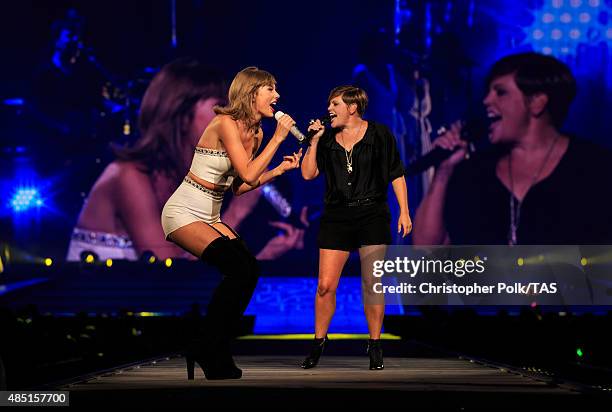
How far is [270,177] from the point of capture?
16.6 ft

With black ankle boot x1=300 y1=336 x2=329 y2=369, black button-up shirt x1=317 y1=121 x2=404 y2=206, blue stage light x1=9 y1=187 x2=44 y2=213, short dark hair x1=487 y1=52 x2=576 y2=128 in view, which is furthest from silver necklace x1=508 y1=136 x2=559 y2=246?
black ankle boot x1=300 y1=336 x2=329 y2=369

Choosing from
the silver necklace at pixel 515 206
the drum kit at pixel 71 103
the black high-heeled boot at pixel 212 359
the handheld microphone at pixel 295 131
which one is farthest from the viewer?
the drum kit at pixel 71 103

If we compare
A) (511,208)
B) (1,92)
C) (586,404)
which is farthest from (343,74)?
(586,404)

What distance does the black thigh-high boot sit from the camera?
4.77m

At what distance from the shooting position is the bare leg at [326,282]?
20.1 ft

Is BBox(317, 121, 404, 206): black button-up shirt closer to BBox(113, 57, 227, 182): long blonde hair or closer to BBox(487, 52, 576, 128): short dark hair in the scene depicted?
BBox(113, 57, 227, 182): long blonde hair

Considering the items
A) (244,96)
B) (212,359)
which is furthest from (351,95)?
(212,359)

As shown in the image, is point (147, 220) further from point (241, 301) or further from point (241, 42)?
point (241, 301)

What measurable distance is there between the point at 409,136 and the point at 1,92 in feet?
22.2

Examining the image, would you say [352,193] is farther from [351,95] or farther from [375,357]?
[375,357]

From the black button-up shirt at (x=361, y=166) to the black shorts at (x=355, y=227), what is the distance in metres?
0.07

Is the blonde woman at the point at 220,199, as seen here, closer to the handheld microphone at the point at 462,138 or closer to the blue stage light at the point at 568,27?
the handheld microphone at the point at 462,138

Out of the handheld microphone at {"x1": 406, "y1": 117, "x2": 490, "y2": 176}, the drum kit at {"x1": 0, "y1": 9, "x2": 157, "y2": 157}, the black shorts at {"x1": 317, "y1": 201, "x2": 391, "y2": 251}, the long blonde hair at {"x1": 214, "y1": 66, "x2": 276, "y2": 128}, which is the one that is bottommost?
the black shorts at {"x1": 317, "y1": 201, "x2": 391, "y2": 251}

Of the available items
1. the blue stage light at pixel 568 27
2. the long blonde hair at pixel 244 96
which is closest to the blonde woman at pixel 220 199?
the long blonde hair at pixel 244 96
